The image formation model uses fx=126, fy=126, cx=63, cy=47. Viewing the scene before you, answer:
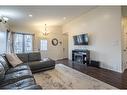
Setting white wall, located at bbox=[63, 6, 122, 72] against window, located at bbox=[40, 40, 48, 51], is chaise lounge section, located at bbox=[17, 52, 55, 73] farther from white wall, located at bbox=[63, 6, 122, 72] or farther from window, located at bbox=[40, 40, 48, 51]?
window, located at bbox=[40, 40, 48, 51]

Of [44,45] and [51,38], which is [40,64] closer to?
[44,45]

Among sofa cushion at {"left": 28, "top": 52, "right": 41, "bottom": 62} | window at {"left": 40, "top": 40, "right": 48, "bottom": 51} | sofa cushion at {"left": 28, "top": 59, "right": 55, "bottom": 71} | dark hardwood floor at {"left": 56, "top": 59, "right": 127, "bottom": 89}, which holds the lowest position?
dark hardwood floor at {"left": 56, "top": 59, "right": 127, "bottom": 89}

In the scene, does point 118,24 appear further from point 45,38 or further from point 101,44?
point 45,38

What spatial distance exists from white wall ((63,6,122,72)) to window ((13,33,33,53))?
4184mm

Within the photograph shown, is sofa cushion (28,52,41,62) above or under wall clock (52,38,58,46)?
under

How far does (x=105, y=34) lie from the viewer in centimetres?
565

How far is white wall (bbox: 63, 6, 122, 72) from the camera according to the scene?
5.03 metres

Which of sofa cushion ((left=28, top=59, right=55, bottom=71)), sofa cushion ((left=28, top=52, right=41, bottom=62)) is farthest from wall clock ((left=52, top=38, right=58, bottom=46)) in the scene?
sofa cushion ((left=28, top=59, right=55, bottom=71))

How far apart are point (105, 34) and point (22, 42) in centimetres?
→ 598

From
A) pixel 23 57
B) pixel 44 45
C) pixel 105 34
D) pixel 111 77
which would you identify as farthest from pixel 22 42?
pixel 111 77

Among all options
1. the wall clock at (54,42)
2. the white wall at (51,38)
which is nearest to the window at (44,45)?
the white wall at (51,38)

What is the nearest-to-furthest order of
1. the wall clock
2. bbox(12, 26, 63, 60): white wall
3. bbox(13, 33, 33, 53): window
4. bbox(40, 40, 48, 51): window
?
bbox(13, 33, 33, 53): window < bbox(12, 26, 63, 60): white wall < bbox(40, 40, 48, 51): window < the wall clock
